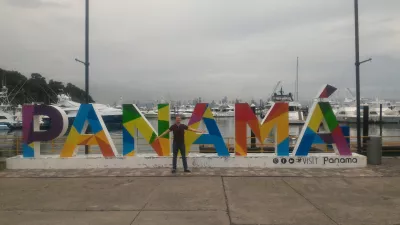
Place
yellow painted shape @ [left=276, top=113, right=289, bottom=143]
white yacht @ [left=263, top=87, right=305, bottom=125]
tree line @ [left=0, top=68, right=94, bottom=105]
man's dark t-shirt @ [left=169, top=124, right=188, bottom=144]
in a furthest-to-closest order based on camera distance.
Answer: tree line @ [left=0, top=68, right=94, bottom=105] → white yacht @ [left=263, top=87, right=305, bottom=125] → yellow painted shape @ [left=276, top=113, right=289, bottom=143] → man's dark t-shirt @ [left=169, top=124, right=188, bottom=144]

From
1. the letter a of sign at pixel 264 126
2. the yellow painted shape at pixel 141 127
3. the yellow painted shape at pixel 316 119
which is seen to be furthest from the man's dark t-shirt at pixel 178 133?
the yellow painted shape at pixel 316 119

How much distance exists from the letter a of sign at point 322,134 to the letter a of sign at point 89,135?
668 cm

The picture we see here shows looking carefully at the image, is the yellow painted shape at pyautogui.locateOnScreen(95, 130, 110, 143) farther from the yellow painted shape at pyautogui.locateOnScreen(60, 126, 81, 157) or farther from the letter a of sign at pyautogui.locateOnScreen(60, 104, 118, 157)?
the yellow painted shape at pyautogui.locateOnScreen(60, 126, 81, 157)

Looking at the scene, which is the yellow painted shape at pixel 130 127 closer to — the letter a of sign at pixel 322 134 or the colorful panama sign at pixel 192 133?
the colorful panama sign at pixel 192 133

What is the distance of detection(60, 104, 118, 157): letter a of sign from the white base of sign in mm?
330

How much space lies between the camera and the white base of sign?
481 inches

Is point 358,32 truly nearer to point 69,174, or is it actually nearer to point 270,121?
point 270,121

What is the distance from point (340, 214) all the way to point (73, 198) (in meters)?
5.80

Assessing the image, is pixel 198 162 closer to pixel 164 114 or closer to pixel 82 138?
pixel 164 114

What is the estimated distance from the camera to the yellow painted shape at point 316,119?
12375 mm

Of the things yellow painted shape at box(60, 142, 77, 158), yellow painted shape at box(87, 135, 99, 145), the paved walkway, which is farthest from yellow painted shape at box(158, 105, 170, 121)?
yellow painted shape at box(60, 142, 77, 158)

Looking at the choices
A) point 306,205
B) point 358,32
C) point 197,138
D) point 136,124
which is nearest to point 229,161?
point 197,138

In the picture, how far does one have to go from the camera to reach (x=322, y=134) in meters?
12.4

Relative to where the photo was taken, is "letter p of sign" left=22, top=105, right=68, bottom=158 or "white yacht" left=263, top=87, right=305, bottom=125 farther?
"white yacht" left=263, top=87, right=305, bottom=125
